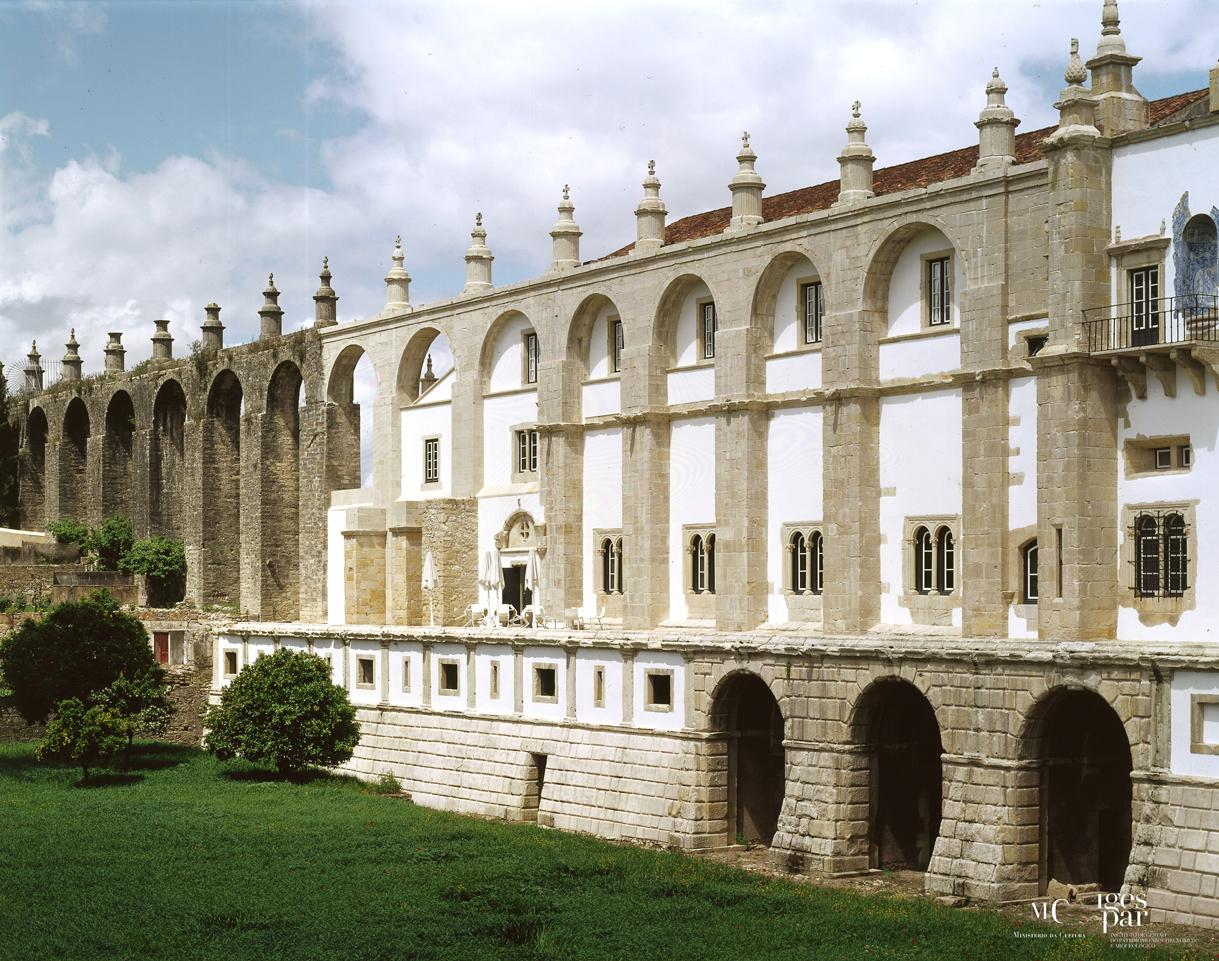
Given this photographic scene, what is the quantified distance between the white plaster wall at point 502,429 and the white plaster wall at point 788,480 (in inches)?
371

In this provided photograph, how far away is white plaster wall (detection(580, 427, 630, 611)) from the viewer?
4334 centimetres

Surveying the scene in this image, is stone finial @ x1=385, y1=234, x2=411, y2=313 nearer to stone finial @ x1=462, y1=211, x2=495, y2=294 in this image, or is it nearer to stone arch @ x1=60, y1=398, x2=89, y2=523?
stone finial @ x1=462, y1=211, x2=495, y2=294

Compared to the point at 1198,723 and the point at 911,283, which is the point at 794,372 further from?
the point at 1198,723

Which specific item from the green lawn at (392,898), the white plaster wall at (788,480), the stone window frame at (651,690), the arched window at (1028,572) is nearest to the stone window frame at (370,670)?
the green lawn at (392,898)

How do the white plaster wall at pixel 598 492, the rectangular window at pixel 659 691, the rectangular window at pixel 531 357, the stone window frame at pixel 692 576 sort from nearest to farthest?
the rectangular window at pixel 659 691 < the stone window frame at pixel 692 576 < the white plaster wall at pixel 598 492 < the rectangular window at pixel 531 357

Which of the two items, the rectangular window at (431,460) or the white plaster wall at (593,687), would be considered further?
the rectangular window at (431,460)

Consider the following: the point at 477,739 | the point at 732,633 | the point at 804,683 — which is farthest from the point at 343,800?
the point at 804,683

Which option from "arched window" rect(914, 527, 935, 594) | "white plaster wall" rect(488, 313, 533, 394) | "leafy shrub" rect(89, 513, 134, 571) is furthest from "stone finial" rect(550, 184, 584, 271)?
"leafy shrub" rect(89, 513, 134, 571)

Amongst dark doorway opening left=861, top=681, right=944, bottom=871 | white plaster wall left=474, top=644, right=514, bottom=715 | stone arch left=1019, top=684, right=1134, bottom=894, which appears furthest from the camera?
white plaster wall left=474, top=644, right=514, bottom=715

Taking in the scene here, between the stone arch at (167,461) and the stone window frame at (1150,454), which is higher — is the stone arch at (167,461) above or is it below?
above

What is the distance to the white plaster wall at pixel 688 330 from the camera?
4134cm

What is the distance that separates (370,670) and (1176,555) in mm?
23071

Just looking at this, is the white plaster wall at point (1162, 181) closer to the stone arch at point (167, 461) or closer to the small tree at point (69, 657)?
the small tree at point (69, 657)

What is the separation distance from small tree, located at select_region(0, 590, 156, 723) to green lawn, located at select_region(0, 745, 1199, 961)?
6146 millimetres
